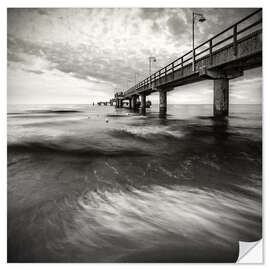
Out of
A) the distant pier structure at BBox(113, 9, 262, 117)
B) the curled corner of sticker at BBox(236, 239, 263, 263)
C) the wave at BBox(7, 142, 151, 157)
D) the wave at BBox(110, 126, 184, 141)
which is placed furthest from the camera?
the wave at BBox(110, 126, 184, 141)

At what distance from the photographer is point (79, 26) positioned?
4.49 metres

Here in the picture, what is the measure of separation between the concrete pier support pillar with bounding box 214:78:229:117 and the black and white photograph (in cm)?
225

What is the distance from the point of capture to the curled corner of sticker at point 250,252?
6.93 ft

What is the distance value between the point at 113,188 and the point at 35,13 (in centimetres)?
416

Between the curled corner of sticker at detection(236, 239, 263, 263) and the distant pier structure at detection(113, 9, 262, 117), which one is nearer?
the curled corner of sticker at detection(236, 239, 263, 263)

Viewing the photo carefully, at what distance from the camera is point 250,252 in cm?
231

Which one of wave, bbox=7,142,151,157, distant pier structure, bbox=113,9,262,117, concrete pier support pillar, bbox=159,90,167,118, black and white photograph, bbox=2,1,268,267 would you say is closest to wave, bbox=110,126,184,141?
black and white photograph, bbox=2,1,268,267

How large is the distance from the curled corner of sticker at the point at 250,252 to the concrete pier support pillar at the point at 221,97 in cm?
878

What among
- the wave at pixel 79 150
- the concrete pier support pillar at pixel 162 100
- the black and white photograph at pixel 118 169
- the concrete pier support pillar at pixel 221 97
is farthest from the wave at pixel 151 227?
the concrete pier support pillar at pixel 162 100

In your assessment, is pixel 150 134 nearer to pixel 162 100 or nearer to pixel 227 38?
pixel 227 38

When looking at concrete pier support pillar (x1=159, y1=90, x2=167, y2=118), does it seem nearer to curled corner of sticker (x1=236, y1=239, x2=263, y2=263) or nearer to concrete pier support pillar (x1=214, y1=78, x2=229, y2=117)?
concrete pier support pillar (x1=214, y1=78, x2=229, y2=117)

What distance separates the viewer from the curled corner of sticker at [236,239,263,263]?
2.11 m
